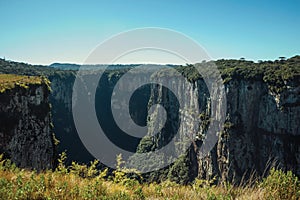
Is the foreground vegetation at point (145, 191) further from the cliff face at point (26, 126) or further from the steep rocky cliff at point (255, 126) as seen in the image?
the steep rocky cliff at point (255, 126)

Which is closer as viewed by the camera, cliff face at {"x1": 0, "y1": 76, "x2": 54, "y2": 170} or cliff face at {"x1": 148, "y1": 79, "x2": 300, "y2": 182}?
cliff face at {"x1": 0, "y1": 76, "x2": 54, "y2": 170}

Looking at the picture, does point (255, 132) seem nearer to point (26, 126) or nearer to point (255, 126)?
point (255, 126)

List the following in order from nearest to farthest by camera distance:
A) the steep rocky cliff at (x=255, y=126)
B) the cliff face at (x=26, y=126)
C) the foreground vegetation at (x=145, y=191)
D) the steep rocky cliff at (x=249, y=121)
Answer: the foreground vegetation at (x=145, y=191)
the cliff face at (x=26, y=126)
the steep rocky cliff at (x=255, y=126)
the steep rocky cliff at (x=249, y=121)

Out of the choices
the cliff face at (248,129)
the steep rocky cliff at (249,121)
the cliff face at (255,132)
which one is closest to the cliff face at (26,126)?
the steep rocky cliff at (249,121)

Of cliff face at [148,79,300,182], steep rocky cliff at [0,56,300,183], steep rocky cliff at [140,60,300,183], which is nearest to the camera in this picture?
steep rocky cliff at [140,60,300,183]

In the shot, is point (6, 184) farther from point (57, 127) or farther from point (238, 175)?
point (57, 127)

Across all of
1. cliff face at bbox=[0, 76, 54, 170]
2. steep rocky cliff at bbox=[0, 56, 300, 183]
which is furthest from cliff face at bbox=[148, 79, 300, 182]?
cliff face at bbox=[0, 76, 54, 170]

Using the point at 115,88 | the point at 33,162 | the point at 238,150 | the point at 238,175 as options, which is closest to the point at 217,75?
the point at 238,150

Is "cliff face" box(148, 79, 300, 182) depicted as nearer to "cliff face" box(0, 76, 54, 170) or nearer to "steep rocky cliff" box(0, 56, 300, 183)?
"steep rocky cliff" box(0, 56, 300, 183)

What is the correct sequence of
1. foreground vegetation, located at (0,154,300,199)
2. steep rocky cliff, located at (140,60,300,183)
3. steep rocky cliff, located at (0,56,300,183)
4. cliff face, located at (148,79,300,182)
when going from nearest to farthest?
foreground vegetation, located at (0,154,300,199) < steep rocky cliff, located at (140,60,300,183) < cliff face, located at (148,79,300,182) < steep rocky cliff, located at (0,56,300,183)

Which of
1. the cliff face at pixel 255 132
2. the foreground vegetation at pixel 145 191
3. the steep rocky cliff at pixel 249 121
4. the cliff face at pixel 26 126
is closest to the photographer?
the foreground vegetation at pixel 145 191
